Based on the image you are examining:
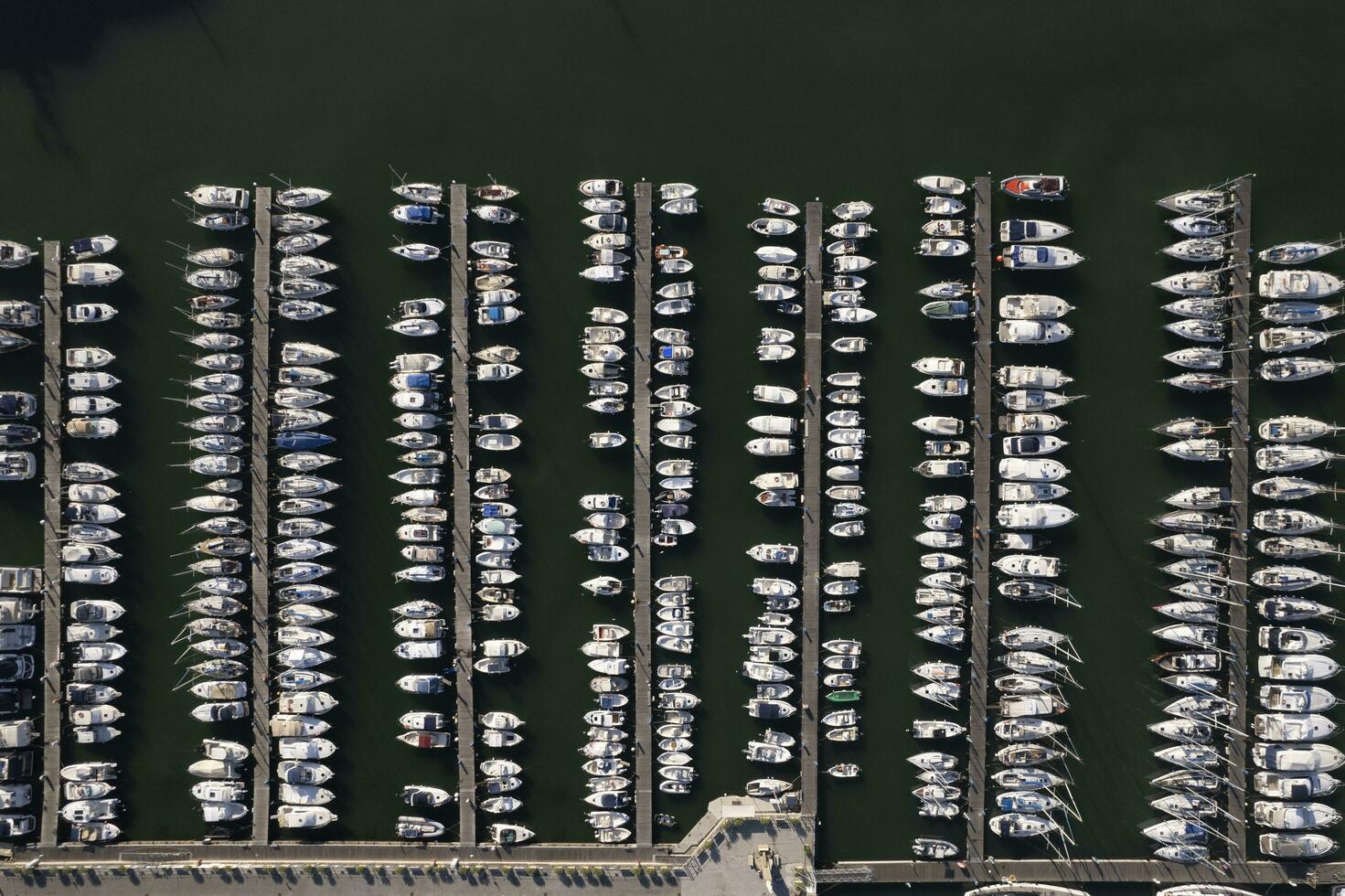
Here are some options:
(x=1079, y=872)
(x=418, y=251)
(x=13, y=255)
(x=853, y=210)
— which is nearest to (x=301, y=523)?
(x=418, y=251)

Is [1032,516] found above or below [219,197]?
below

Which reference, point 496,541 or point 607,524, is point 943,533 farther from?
point 496,541

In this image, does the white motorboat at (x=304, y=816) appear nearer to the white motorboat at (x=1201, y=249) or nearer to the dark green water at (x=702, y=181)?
the dark green water at (x=702, y=181)

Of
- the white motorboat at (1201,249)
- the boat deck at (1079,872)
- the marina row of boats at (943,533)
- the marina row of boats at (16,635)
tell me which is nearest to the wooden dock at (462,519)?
the boat deck at (1079,872)

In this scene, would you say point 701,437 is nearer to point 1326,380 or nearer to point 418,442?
point 418,442

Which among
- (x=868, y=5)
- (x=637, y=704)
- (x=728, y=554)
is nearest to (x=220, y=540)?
(x=637, y=704)
